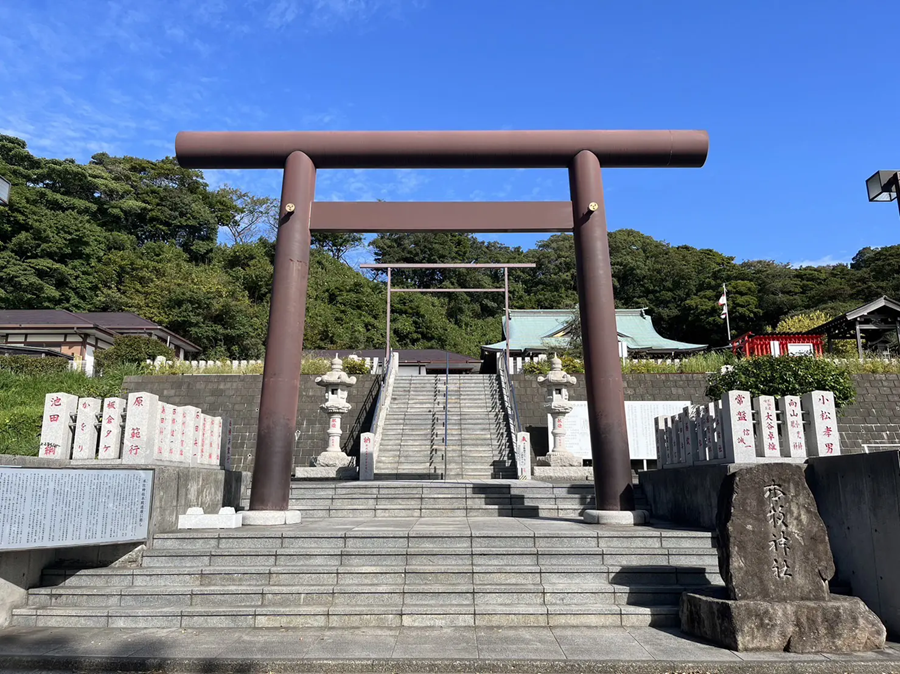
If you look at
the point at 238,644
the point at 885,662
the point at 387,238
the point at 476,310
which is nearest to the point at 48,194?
the point at 387,238

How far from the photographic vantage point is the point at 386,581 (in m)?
4.67

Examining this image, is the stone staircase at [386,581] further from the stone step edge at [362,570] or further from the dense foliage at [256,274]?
the dense foliage at [256,274]

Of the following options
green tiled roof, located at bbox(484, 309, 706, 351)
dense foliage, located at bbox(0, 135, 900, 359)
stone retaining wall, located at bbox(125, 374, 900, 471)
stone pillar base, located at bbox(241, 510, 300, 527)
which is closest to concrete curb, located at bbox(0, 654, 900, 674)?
stone pillar base, located at bbox(241, 510, 300, 527)

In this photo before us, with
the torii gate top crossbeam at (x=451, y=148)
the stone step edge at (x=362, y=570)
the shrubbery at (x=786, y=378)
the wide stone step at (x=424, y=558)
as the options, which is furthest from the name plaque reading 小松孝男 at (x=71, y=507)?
the shrubbery at (x=786, y=378)

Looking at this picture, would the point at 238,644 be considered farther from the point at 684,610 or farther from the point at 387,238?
the point at 387,238

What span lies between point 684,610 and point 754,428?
106 inches

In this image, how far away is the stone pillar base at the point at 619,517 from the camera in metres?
6.13

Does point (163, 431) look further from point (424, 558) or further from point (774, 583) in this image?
point (774, 583)

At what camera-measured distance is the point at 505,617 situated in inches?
169

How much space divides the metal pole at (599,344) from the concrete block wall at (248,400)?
38.5 ft

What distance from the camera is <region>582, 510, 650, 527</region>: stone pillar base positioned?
20.1 feet

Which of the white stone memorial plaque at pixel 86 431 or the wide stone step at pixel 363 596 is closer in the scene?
the wide stone step at pixel 363 596

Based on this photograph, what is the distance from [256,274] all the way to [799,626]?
3795cm

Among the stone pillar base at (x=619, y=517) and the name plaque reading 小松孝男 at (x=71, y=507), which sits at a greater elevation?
the name plaque reading 小松孝男 at (x=71, y=507)
